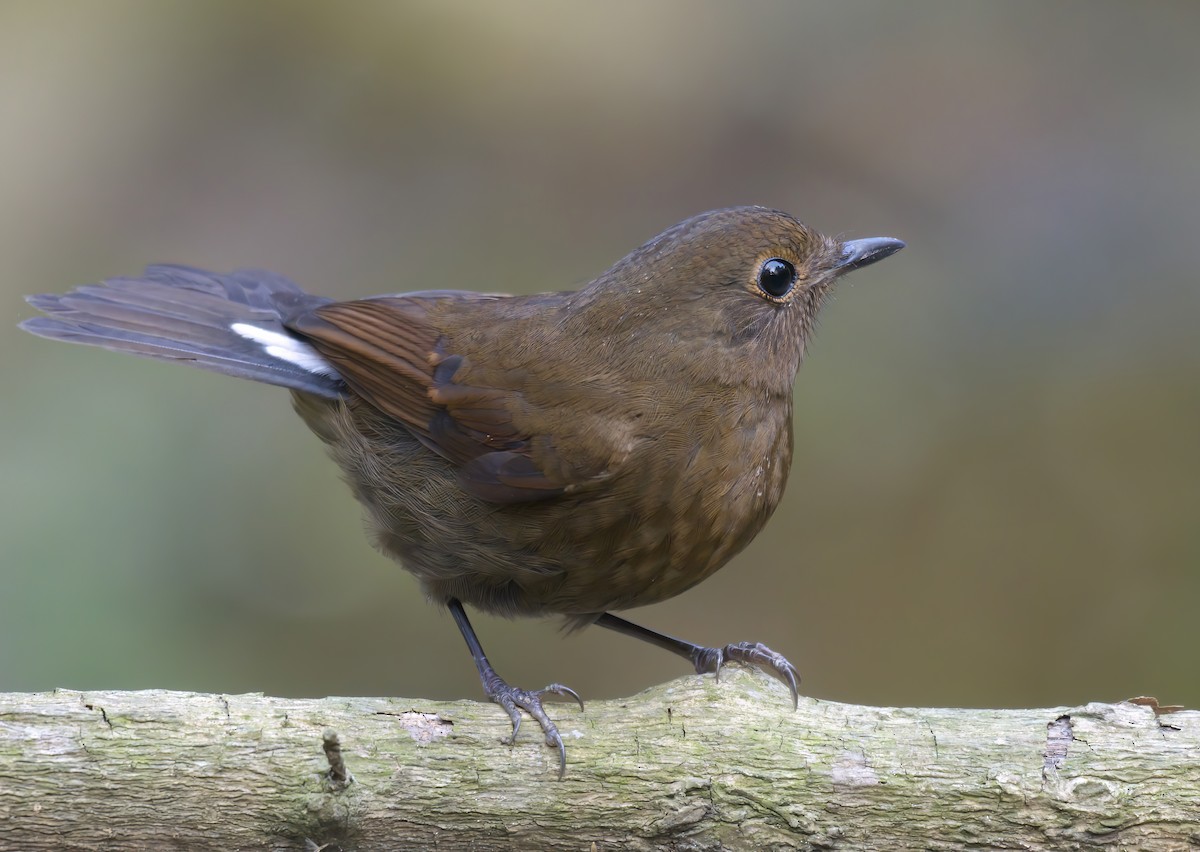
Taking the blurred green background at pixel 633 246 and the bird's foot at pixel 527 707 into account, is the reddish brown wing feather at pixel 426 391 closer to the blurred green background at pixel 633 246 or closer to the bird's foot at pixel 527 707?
the bird's foot at pixel 527 707

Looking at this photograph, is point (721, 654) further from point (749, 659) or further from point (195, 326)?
point (195, 326)

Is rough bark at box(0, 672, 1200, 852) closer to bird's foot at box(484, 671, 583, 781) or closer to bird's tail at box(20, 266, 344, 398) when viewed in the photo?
bird's foot at box(484, 671, 583, 781)

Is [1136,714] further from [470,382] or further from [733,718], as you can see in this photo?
[470,382]

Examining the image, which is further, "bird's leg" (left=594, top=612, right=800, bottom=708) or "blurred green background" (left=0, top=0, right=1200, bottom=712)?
"blurred green background" (left=0, top=0, right=1200, bottom=712)

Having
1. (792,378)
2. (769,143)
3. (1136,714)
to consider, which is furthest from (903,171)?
(1136,714)

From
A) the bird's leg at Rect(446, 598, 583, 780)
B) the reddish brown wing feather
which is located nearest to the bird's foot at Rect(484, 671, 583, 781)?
the bird's leg at Rect(446, 598, 583, 780)

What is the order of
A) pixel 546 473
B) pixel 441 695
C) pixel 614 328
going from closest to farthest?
pixel 546 473 < pixel 614 328 < pixel 441 695

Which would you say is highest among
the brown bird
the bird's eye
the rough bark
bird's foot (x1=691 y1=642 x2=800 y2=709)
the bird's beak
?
the bird's beak
